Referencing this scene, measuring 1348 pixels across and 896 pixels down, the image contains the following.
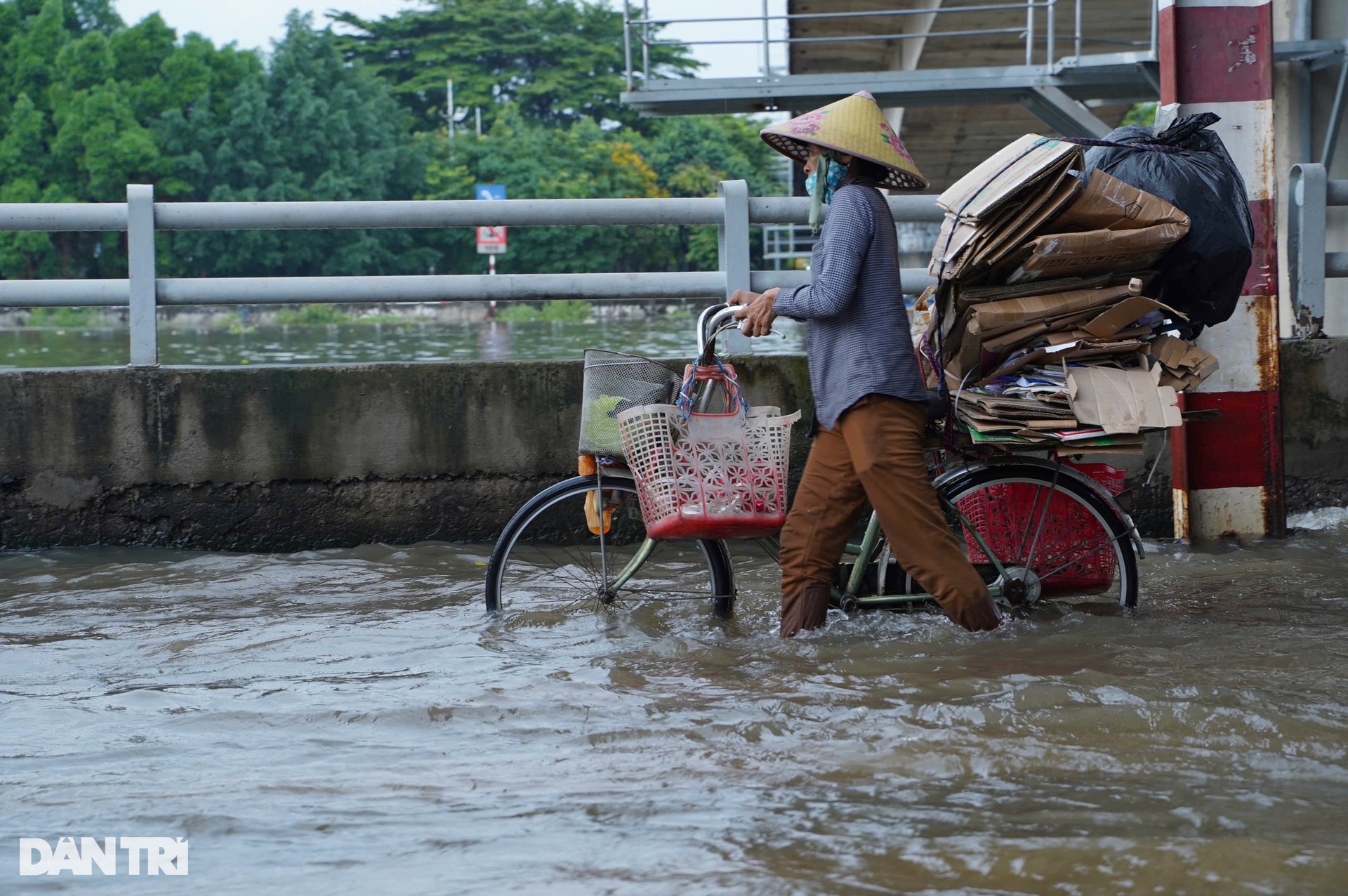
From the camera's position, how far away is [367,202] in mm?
6387

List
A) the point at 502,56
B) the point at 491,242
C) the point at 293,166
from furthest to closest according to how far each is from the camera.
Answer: the point at 502,56, the point at 293,166, the point at 491,242

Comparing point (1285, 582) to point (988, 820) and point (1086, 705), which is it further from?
point (988, 820)

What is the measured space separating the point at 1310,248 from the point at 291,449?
4870 millimetres

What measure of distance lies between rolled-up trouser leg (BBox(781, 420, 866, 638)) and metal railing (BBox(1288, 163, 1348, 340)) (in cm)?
320

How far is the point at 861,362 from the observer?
4.48m

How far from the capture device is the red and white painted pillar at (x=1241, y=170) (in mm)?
6090

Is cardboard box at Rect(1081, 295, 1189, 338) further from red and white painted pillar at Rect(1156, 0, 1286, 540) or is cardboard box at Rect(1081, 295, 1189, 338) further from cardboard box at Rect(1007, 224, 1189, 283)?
red and white painted pillar at Rect(1156, 0, 1286, 540)

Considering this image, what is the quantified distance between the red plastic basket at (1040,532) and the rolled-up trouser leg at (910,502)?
0.36 meters

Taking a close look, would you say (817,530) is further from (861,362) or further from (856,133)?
(856,133)

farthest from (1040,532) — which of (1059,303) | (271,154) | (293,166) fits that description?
(293,166)

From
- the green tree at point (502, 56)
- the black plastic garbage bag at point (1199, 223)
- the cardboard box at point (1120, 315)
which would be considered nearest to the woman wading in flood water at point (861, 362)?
the cardboard box at point (1120, 315)

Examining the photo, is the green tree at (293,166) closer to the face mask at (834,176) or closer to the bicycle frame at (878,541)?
the bicycle frame at (878,541)

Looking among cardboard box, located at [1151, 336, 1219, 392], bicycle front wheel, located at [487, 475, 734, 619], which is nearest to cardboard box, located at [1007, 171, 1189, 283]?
cardboard box, located at [1151, 336, 1219, 392]

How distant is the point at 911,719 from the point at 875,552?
41.1 inches
